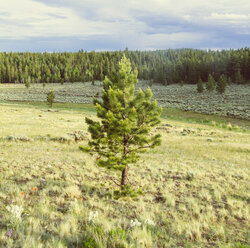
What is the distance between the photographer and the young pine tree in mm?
8336

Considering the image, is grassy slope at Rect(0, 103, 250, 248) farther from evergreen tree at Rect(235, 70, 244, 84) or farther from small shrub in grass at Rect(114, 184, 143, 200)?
evergreen tree at Rect(235, 70, 244, 84)

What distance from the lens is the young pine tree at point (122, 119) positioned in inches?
328

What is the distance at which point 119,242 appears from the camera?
4430 mm

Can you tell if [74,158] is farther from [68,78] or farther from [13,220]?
[68,78]

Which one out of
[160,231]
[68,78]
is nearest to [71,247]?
[160,231]

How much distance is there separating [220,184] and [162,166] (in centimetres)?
366

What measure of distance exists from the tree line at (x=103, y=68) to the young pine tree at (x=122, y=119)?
9255cm

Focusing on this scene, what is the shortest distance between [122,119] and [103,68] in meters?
161

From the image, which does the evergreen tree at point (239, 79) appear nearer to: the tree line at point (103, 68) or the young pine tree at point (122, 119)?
the tree line at point (103, 68)

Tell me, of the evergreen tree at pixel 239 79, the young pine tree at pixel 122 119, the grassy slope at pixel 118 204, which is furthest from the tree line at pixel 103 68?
the young pine tree at pixel 122 119

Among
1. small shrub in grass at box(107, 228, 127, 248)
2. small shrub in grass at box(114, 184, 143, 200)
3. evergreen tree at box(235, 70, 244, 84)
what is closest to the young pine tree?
small shrub in grass at box(114, 184, 143, 200)

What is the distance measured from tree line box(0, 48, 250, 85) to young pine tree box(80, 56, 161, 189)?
9255 cm

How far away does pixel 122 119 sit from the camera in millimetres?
8578

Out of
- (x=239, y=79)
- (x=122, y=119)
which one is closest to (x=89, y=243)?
(x=122, y=119)
